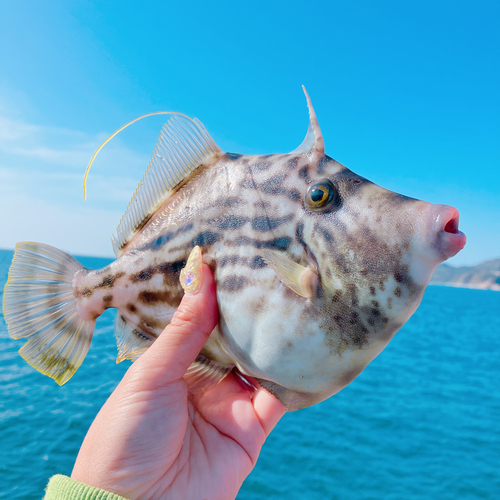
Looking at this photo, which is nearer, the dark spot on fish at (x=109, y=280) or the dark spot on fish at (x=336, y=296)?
the dark spot on fish at (x=336, y=296)

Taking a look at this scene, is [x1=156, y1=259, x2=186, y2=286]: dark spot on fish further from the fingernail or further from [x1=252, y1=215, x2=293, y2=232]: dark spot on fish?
[x1=252, y1=215, x2=293, y2=232]: dark spot on fish

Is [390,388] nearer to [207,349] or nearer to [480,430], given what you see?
[480,430]

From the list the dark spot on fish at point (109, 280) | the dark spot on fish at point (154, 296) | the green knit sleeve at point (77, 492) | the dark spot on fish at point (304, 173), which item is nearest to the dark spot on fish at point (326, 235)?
the dark spot on fish at point (304, 173)

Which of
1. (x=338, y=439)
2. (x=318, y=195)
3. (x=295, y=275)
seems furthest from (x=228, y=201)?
(x=338, y=439)

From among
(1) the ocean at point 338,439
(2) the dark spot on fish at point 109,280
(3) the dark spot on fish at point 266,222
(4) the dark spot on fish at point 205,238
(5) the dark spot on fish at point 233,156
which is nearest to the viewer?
(3) the dark spot on fish at point 266,222

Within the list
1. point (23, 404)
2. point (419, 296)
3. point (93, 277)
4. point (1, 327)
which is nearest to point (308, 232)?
point (419, 296)

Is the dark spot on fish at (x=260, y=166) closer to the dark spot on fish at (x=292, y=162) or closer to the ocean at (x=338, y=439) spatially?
the dark spot on fish at (x=292, y=162)
